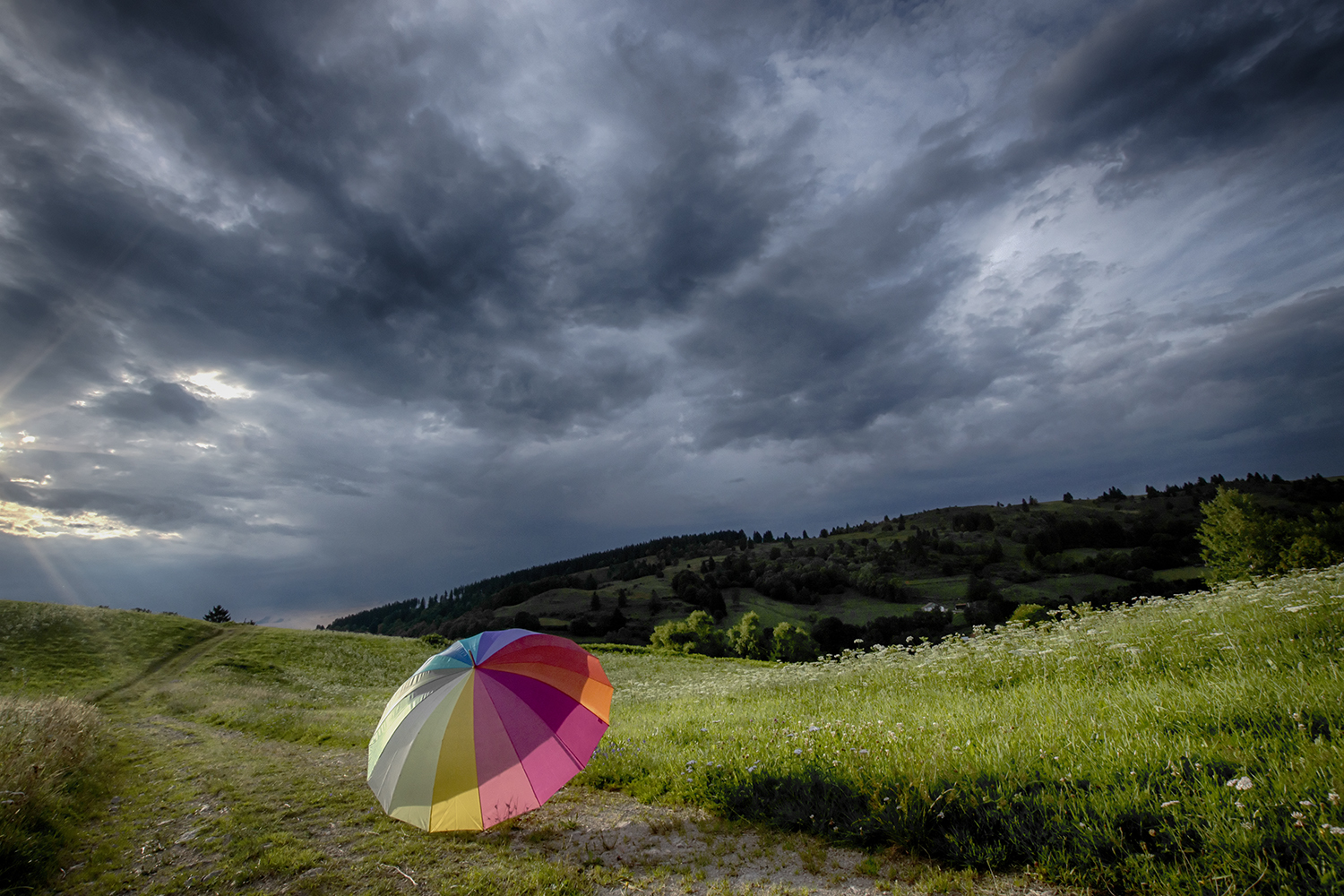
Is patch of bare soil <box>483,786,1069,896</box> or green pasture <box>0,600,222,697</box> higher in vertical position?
green pasture <box>0,600,222,697</box>

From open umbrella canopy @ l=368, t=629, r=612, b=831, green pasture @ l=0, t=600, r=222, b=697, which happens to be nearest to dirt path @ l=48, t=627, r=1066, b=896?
open umbrella canopy @ l=368, t=629, r=612, b=831

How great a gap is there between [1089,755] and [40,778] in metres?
15.6

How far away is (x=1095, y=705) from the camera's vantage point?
664 centimetres

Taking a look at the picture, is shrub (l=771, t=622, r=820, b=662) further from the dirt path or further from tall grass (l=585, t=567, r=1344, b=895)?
the dirt path

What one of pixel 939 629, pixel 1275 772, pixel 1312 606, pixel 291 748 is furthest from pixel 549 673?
A: pixel 939 629

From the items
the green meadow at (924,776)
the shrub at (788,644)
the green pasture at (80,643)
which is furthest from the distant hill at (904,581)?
the green meadow at (924,776)

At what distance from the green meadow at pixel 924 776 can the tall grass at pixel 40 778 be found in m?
0.06

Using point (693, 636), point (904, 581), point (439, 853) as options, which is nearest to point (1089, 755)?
point (439, 853)

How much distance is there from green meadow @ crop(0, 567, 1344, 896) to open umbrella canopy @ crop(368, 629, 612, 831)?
0.73 metres

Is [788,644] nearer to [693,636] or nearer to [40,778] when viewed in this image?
[693,636]

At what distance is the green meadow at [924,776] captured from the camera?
13.0 ft

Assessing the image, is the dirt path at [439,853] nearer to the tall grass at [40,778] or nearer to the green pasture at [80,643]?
the tall grass at [40,778]

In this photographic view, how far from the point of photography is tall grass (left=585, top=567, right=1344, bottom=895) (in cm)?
373

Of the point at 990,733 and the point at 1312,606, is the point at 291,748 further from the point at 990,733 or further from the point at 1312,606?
the point at 1312,606
